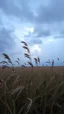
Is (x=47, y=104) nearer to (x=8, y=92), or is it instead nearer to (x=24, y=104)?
(x=24, y=104)

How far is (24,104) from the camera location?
484 cm

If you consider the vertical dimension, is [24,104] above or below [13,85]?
below

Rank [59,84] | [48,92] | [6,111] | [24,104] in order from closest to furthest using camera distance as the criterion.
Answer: [6,111] → [24,104] → [48,92] → [59,84]

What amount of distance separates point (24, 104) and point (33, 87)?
0.49 m

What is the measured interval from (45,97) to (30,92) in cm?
27

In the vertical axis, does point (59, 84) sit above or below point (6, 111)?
above

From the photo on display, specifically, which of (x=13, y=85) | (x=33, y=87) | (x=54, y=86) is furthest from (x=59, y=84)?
(x=13, y=85)

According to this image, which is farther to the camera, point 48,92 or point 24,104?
point 48,92

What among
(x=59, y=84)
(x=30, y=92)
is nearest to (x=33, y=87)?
(x=30, y=92)

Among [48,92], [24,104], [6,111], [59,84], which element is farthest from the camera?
[59,84]

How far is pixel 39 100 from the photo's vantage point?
511 cm

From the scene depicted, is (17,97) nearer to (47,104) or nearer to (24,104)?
(24,104)

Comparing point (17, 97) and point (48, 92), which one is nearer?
point (17, 97)

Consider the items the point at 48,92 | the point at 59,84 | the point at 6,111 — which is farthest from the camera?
the point at 59,84
